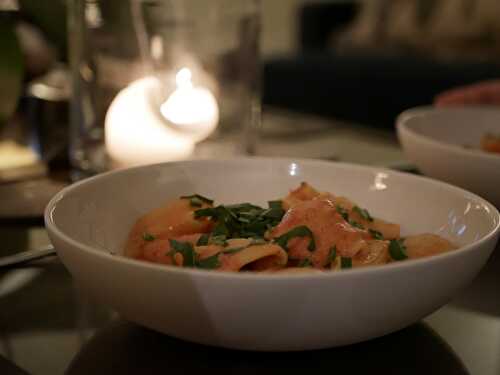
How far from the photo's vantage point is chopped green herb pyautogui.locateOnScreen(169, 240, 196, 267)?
1.83 ft

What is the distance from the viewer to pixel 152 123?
1096 mm

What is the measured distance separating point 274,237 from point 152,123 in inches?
21.5

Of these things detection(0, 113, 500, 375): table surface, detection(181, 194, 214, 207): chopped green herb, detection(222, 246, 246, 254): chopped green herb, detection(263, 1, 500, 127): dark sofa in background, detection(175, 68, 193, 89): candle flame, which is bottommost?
detection(263, 1, 500, 127): dark sofa in background

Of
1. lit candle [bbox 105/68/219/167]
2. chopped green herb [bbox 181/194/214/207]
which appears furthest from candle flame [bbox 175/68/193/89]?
chopped green herb [bbox 181/194/214/207]

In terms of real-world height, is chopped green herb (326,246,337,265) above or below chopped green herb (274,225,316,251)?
below

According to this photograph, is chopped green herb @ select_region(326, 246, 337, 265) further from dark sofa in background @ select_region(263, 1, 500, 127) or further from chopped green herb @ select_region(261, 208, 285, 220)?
dark sofa in background @ select_region(263, 1, 500, 127)

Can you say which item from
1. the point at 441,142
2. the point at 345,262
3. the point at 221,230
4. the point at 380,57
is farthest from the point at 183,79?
the point at 380,57

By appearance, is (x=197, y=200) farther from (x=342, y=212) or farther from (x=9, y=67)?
(x=9, y=67)

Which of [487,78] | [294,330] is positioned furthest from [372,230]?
[487,78]

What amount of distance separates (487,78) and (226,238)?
236 centimetres

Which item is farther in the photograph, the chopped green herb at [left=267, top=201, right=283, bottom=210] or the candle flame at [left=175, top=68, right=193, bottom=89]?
the candle flame at [left=175, top=68, right=193, bottom=89]

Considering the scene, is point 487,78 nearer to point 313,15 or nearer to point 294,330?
point 313,15

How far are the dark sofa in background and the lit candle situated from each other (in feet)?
6.26

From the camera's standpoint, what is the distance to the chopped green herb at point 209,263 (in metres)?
0.54
